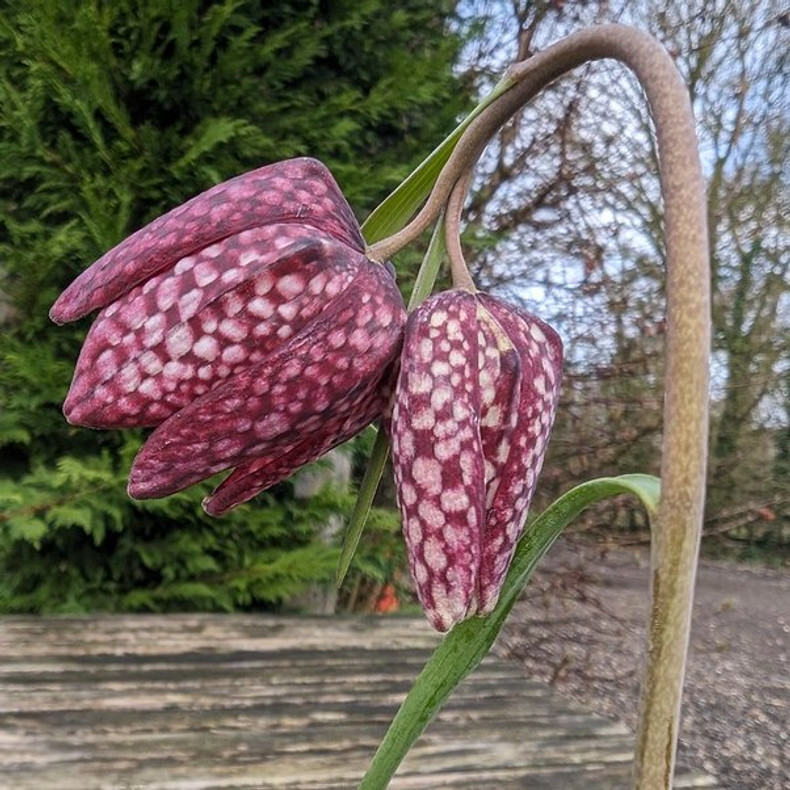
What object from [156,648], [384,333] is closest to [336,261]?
[384,333]

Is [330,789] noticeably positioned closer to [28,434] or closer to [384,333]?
[384,333]

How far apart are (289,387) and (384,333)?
53 millimetres

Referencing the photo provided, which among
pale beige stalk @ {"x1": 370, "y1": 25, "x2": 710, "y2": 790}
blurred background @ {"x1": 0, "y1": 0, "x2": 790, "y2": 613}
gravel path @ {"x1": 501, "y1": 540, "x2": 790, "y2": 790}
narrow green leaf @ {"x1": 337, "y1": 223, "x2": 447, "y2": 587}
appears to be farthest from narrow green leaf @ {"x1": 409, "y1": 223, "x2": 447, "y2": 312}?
gravel path @ {"x1": 501, "y1": 540, "x2": 790, "y2": 790}

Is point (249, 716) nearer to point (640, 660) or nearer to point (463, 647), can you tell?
point (463, 647)

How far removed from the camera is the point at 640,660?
3.53 meters

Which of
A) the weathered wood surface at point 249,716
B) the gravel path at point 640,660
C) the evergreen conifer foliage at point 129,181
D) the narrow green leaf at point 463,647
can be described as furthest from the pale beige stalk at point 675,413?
the gravel path at point 640,660

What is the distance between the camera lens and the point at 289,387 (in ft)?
1.27

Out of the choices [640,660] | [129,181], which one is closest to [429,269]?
[129,181]

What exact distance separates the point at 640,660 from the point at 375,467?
11.2ft

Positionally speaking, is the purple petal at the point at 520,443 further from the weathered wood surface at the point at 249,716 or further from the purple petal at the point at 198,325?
the weathered wood surface at the point at 249,716

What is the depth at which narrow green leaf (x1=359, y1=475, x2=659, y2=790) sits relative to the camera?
0.44 m

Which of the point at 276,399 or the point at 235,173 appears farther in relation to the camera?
the point at 235,173

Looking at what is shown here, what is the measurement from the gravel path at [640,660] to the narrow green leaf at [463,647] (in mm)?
1913

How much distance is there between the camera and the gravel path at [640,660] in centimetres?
264
